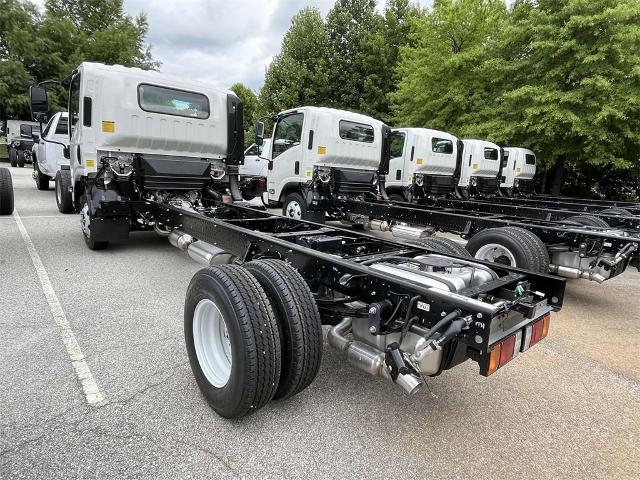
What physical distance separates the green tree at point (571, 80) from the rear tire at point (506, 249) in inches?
389

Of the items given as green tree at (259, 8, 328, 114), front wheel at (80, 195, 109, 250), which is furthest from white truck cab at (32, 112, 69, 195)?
green tree at (259, 8, 328, 114)

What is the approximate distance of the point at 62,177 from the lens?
8844 millimetres

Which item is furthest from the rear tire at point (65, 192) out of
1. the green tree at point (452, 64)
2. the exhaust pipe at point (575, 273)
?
the green tree at point (452, 64)

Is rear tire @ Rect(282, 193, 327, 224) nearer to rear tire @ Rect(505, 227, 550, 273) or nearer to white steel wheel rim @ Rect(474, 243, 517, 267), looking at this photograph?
white steel wheel rim @ Rect(474, 243, 517, 267)

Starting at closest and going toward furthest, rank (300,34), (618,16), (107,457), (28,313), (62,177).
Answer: (107,457), (28,313), (62,177), (618,16), (300,34)

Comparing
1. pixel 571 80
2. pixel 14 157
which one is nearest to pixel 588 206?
pixel 571 80

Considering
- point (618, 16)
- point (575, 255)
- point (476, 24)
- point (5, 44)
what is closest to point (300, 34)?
point (476, 24)

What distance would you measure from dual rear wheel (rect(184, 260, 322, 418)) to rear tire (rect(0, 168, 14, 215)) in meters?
7.60

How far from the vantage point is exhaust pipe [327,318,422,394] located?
203 cm

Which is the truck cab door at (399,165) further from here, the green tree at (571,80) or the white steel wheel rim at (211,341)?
the white steel wheel rim at (211,341)

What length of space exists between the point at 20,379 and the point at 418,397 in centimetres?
258

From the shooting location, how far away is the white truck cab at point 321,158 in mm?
8406

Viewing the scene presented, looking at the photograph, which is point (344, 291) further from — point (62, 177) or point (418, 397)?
point (62, 177)

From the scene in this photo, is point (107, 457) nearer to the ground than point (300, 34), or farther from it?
nearer to the ground
